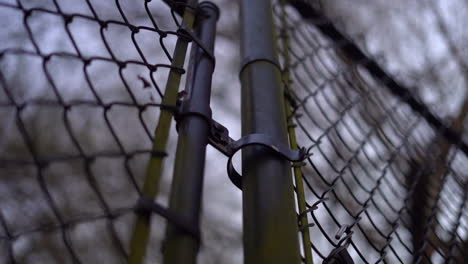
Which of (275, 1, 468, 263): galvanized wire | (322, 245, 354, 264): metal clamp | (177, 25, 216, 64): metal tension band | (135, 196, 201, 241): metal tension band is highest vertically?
(275, 1, 468, 263): galvanized wire

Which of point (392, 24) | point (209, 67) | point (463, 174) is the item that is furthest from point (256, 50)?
point (392, 24)

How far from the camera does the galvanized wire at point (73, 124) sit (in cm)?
50

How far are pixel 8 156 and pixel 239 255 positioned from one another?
0.81m

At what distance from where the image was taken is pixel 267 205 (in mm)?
448

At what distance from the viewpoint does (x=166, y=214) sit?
363mm

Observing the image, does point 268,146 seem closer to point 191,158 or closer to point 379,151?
point 191,158

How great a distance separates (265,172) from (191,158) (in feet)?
0.32

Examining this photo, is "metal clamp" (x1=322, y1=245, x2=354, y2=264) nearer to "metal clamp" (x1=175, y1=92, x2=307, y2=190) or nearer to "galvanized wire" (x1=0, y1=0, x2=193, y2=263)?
"metal clamp" (x1=175, y1=92, x2=307, y2=190)

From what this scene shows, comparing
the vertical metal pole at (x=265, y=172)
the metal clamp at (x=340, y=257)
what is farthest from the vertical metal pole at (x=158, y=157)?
the metal clamp at (x=340, y=257)

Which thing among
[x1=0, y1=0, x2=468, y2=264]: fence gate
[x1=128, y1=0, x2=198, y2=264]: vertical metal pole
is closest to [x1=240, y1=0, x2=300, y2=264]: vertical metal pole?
[x1=0, y1=0, x2=468, y2=264]: fence gate

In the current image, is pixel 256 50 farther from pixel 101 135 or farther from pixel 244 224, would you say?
pixel 101 135


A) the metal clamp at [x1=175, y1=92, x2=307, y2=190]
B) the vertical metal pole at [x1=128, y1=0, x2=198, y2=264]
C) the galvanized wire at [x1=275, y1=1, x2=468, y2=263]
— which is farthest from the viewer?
the galvanized wire at [x1=275, y1=1, x2=468, y2=263]

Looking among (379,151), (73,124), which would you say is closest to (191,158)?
(73,124)

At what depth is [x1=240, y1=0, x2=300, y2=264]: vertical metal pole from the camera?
427mm
